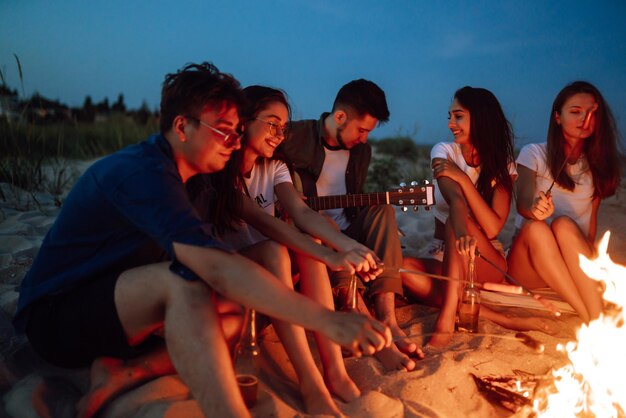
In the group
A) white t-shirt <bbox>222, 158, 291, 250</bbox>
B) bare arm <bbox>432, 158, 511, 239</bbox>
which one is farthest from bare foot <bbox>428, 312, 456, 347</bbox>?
white t-shirt <bbox>222, 158, 291, 250</bbox>

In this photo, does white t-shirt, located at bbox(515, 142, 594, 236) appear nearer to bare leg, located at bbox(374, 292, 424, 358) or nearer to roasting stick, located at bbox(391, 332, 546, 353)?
roasting stick, located at bbox(391, 332, 546, 353)

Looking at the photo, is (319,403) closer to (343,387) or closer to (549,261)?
(343,387)

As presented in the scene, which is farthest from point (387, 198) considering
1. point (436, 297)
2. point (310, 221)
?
point (310, 221)

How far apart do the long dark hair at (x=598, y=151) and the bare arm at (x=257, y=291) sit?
99.1 inches

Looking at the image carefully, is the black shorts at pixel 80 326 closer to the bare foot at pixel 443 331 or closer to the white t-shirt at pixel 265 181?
the white t-shirt at pixel 265 181

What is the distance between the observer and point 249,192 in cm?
341

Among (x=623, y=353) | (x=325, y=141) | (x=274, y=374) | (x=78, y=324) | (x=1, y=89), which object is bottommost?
(x=274, y=374)

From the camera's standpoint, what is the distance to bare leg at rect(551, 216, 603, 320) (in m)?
3.27

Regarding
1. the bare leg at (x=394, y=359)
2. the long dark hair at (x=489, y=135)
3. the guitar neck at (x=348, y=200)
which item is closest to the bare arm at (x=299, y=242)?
the bare leg at (x=394, y=359)

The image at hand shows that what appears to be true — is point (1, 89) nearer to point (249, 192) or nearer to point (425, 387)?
point (249, 192)

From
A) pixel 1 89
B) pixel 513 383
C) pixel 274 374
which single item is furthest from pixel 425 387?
pixel 1 89

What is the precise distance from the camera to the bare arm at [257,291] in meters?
1.86

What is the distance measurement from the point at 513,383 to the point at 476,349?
39 cm

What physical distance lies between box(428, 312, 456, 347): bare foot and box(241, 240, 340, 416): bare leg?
3.14 ft
